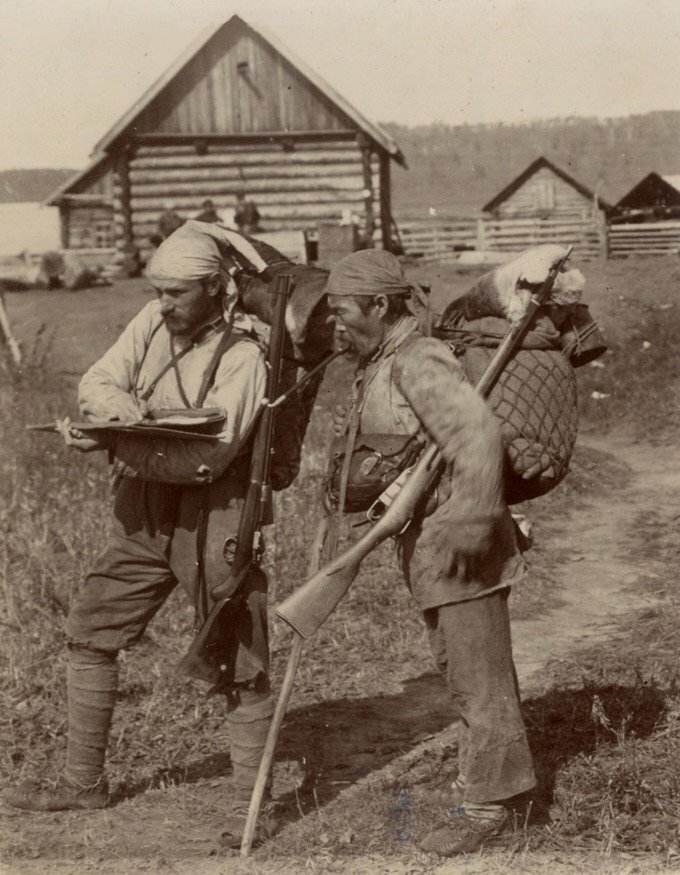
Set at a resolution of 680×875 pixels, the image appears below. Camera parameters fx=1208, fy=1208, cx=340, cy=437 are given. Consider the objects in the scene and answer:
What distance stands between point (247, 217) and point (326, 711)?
19.4 metres

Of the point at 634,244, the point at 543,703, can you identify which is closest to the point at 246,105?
the point at 634,244

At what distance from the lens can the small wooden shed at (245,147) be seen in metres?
24.8

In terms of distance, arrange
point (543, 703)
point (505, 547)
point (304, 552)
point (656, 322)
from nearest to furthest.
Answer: point (505, 547) → point (543, 703) → point (304, 552) → point (656, 322)

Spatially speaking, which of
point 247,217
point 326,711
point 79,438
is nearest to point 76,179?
point 247,217

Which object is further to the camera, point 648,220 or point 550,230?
point 648,220

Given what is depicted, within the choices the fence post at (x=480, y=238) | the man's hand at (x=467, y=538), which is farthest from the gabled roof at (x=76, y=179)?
the man's hand at (x=467, y=538)

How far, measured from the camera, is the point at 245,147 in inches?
990

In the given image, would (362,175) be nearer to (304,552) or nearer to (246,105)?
(246,105)

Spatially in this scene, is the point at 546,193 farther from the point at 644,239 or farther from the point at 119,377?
the point at 119,377

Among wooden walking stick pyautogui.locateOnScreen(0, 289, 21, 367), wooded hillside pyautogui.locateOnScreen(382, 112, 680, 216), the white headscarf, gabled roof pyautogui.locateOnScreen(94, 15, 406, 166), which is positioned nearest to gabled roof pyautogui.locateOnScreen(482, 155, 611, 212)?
wooded hillside pyautogui.locateOnScreen(382, 112, 680, 216)

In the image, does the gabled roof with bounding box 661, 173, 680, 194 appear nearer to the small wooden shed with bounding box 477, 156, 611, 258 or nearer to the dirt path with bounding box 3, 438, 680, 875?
the small wooden shed with bounding box 477, 156, 611, 258

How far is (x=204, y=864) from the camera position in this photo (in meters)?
4.03

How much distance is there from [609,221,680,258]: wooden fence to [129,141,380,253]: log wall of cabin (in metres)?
8.88

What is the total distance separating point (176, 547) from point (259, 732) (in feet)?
2.40
